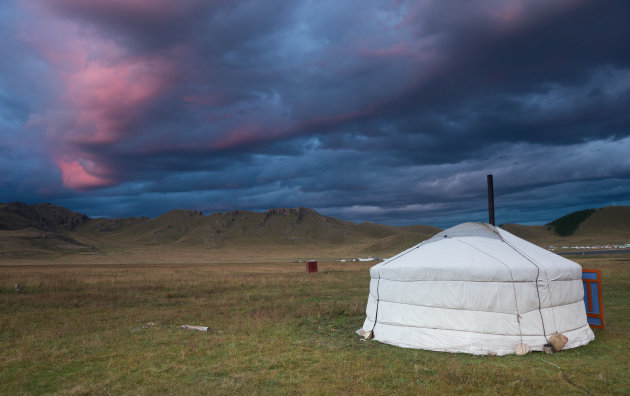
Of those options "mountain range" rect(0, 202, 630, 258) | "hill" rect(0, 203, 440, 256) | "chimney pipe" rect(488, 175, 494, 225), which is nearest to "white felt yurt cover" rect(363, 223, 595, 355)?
"chimney pipe" rect(488, 175, 494, 225)

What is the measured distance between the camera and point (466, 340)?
7855 mm

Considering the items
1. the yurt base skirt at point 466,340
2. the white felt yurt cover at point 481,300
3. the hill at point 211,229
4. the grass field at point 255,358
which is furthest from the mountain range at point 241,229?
the yurt base skirt at point 466,340

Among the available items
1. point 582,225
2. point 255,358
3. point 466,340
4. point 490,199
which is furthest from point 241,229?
point 466,340

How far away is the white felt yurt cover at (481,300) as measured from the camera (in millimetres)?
7859

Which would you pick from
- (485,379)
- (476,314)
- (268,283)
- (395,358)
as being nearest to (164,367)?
(395,358)

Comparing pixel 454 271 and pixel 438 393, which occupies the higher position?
pixel 454 271

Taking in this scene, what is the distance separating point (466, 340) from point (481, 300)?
0.80 metres

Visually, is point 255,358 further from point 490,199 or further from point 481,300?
point 490,199

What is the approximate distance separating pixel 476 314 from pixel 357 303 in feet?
20.3

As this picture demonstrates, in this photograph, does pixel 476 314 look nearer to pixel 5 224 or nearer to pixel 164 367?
pixel 164 367

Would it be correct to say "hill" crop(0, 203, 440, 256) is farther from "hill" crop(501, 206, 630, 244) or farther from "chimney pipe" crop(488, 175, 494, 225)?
"chimney pipe" crop(488, 175, 494, 225)

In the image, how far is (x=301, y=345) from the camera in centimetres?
857

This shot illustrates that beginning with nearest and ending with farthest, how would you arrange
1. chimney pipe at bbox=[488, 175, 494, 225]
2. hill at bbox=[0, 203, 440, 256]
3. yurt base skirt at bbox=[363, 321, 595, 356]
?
yurt base skirt at bbox=[363, 321, 595, 356] → chimney pipe at bbox=[488, 175, 494, 225] → hill at bbox=[0, 203, 440, 256]

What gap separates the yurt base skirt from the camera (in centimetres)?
774
